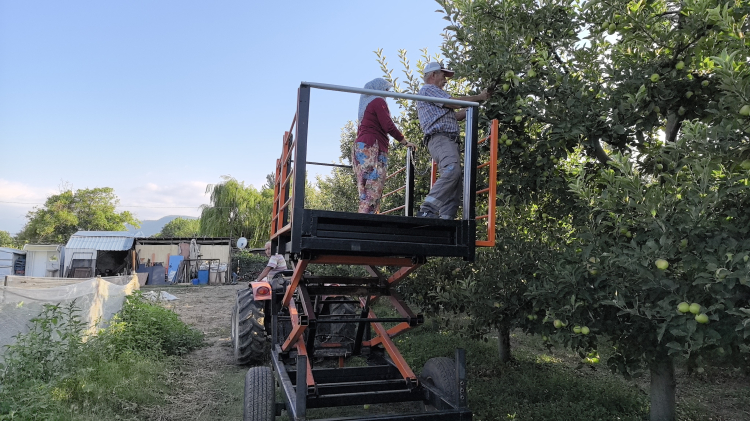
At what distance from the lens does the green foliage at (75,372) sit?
4.39 m

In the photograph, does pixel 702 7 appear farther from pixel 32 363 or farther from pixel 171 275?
pixel 171 275

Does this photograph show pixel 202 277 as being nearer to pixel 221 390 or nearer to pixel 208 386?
pixel 208 386

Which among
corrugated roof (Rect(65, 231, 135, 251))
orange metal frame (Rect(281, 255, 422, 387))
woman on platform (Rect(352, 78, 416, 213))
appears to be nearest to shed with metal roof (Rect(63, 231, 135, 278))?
corrugated roof (Rect(65, 231, 135, 251))

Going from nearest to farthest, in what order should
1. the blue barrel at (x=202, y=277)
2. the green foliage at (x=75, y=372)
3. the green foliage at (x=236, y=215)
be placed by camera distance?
1. the green foliage at (x=75, y=372)
2. the blue barrel at (x=202, y=277)
3. the green foliage at (x=236, y=215)

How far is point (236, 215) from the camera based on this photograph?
40.5m

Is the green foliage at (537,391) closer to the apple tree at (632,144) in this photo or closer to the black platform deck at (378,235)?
the apple tree at (632,144)

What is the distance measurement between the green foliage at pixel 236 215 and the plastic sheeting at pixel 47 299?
106 ft

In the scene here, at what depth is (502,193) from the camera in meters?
4.80

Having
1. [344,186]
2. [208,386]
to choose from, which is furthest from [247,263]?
[208,386]

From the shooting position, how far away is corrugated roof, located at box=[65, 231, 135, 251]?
30.5 meters

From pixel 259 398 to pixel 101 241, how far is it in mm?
31569

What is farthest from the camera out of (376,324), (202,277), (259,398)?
(202,277)

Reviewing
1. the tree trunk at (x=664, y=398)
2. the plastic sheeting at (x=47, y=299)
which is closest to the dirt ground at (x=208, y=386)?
the plastic sheeting at (x=47, y=299)

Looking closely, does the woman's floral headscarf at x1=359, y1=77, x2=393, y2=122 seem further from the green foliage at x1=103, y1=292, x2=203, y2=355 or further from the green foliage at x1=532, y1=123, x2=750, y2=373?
the green foliage at x1=103, y1=292, x2=203, y2=355
